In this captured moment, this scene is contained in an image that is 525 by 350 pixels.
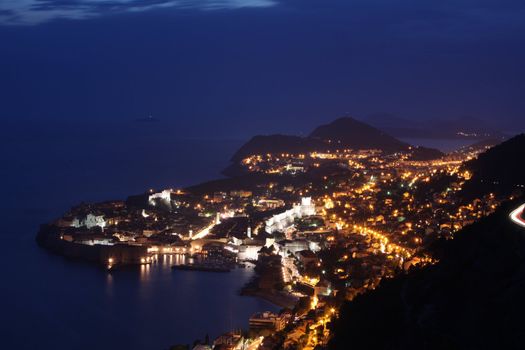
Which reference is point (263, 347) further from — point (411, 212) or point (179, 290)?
point (411, 212)

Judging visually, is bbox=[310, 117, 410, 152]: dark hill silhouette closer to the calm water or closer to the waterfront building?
the calm water

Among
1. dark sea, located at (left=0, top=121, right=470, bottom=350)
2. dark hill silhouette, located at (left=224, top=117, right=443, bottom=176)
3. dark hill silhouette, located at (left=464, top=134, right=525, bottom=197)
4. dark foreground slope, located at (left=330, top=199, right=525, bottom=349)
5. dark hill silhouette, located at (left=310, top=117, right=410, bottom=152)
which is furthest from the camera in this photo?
dark hill silhouette, located at (left=310, top=117, right=410, bottom=152)

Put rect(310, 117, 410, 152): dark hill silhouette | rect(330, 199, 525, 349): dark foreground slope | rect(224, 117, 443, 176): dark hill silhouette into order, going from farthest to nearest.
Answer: rect(310, 117, 410, 152): dark hill silhouette → rect(224, 117, 443, 176): dark hill silhouette → rect(330, 199, 525, 349): dark foreground slope

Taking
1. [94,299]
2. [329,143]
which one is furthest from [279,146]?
[94,299]

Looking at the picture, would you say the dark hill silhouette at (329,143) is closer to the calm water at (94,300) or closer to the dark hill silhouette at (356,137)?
the dark hill silhouette at (356,137)

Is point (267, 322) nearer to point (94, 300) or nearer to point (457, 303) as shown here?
point (94, 300)

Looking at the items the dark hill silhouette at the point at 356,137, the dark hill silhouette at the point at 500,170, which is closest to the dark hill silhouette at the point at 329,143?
the dark hill silhouette at the point at 356,137

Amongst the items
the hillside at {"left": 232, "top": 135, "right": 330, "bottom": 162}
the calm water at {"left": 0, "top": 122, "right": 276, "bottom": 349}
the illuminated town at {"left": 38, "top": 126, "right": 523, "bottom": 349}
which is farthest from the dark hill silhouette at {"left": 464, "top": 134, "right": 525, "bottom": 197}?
the hillside at {"left": 232, "top": 135, "right": 330, "bottom": 162}

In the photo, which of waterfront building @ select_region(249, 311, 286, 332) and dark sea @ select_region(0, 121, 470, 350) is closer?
waterfront building @ select_region(249, 311, 286, 332)
